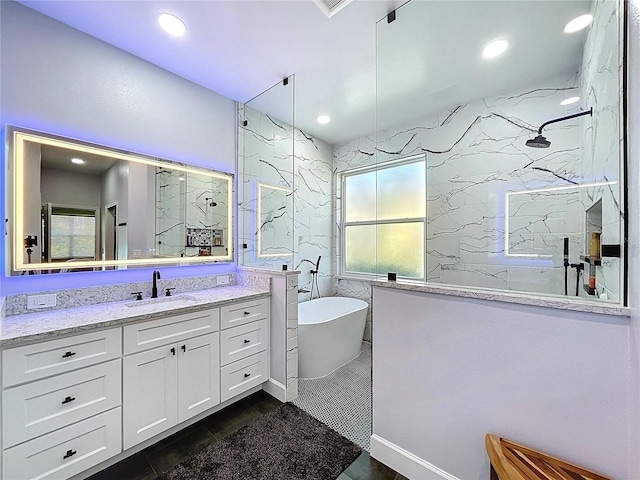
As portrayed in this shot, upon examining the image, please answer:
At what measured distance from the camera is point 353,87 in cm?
259

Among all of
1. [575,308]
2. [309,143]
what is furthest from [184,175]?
[575,308]

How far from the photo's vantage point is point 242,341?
218cm

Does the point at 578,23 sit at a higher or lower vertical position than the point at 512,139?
higher

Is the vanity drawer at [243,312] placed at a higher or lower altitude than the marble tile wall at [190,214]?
lower

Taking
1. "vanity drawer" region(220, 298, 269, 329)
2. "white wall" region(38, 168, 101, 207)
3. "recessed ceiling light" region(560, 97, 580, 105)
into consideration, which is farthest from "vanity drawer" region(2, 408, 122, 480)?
"recessed ceiling light" region(560, 97, 580, 105)

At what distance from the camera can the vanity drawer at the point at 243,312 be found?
81.5 inches

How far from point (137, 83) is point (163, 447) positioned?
2.77 meters

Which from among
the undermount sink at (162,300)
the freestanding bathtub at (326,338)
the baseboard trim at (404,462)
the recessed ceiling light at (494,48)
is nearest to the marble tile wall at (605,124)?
the recessed ceiling light at (494,48)

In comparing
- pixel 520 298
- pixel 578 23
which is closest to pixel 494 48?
pixel 578 23

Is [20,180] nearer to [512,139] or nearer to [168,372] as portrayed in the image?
[168,372]

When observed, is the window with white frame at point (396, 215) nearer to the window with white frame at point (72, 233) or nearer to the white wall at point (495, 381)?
the white wall at point (495, 381)

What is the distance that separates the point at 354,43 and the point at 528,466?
2.65 metres

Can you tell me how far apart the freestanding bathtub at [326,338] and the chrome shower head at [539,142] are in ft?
7.47

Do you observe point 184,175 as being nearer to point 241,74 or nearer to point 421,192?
point 241,74
